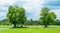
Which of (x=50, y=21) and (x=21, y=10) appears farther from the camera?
(x=50, y=21)

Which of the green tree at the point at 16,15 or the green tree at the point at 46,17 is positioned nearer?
the green tree at the point at 16,15

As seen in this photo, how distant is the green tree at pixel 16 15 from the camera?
3879cm

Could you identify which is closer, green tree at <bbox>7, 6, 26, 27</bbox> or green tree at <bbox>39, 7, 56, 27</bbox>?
green tree at <bbox>7, 6, 26, 27</bbox>

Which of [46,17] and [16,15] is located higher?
[16,15]

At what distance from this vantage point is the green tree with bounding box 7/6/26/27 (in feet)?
127

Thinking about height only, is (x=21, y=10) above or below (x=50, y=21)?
Result: above

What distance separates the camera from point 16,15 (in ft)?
128

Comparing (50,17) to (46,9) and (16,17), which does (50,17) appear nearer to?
(46,9)

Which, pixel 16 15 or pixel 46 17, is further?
pixel 46 17

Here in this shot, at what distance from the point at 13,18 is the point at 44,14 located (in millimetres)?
9282

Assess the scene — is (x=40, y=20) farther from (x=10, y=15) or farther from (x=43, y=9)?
(x=10, y=15)

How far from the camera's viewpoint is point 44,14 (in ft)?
146

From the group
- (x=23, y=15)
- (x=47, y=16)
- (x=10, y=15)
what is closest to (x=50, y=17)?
(x=47, y=16)

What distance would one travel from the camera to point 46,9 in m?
43.0
